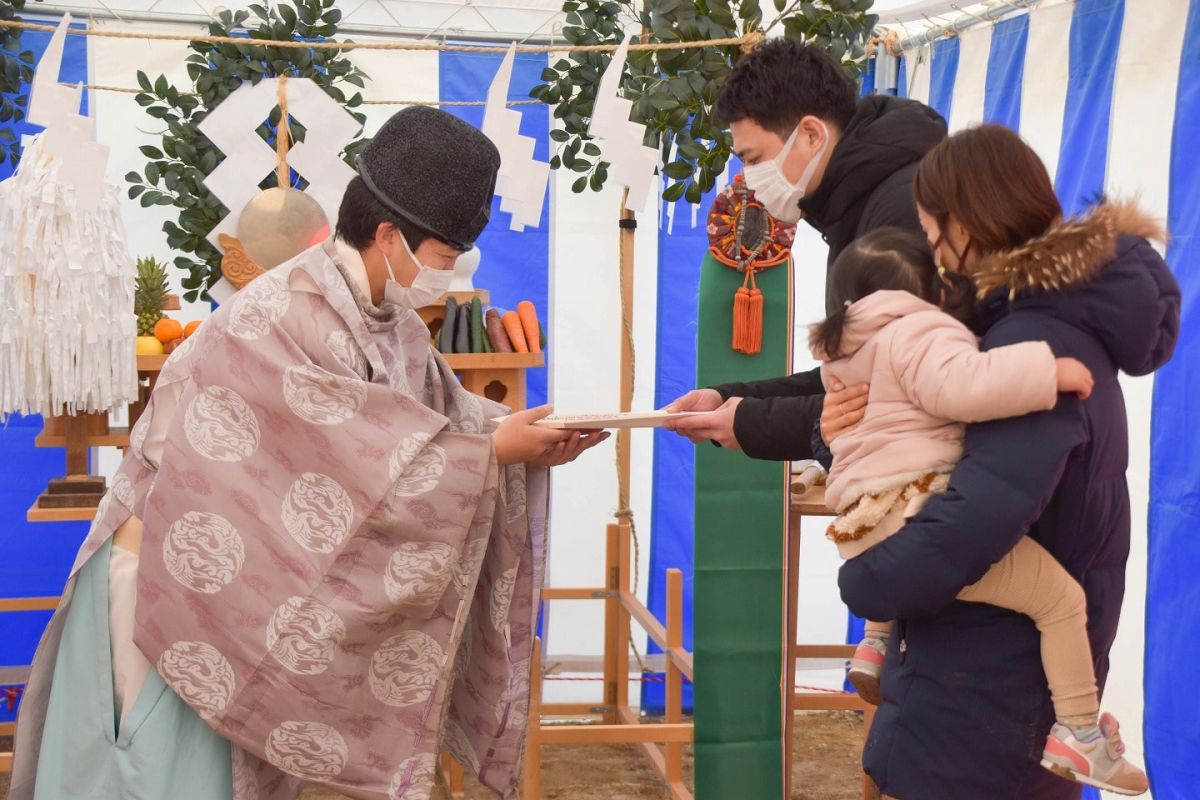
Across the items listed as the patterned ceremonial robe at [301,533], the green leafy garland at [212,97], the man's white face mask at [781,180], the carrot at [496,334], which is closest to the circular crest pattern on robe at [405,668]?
the patterned ceremonial robe at [301,533]

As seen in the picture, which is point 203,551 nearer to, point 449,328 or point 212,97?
point 449,328

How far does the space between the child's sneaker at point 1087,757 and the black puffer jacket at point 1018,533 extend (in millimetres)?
39

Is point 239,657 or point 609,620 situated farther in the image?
point 609,620

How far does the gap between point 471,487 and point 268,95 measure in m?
1.67

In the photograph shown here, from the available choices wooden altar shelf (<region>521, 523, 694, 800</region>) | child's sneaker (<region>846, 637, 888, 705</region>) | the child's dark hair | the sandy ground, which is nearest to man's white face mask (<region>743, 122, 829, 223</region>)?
the child's dark hair

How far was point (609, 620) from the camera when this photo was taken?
4242 mm

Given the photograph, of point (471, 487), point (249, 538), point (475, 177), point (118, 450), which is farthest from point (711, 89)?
point (118, 450)

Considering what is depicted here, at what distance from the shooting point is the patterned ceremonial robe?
1906 millimetres

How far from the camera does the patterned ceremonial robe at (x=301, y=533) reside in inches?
75.0

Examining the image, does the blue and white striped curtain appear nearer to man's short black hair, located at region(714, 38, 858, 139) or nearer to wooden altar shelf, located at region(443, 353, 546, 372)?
man's short black hair, located at region(714, 38, 858, 139)

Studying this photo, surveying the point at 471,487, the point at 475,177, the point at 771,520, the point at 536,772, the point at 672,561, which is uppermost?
the point at 475,177

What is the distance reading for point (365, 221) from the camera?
2027mm

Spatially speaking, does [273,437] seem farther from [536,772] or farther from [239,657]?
[536,772]

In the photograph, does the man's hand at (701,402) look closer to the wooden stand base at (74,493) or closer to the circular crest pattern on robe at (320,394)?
the circular crest pattern on robe at (320,394)
